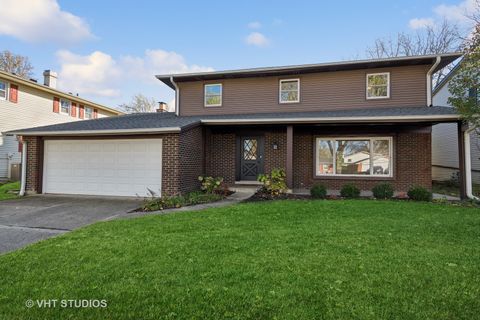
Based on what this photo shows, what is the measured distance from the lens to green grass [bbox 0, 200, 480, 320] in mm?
2529

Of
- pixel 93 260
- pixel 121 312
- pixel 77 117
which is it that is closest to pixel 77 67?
pixel 77 117

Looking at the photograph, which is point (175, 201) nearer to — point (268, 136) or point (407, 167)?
point (268, 136)

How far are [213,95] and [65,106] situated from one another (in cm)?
1374

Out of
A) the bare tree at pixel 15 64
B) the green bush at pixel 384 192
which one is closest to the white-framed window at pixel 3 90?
the bare tree at pixel 15 64

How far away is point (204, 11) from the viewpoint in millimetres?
12430

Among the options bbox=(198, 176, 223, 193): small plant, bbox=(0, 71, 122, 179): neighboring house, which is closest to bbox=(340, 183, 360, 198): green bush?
bbox=(198, 176, 223, 193): small plant

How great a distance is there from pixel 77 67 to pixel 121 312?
25.2 metres

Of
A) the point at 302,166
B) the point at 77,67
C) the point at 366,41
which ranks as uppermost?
the point at 366,41

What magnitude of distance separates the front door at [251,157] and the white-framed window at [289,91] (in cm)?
194

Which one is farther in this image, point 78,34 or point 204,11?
point 78,34

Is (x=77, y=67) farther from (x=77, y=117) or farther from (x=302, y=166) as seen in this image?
(x=302, y=166)

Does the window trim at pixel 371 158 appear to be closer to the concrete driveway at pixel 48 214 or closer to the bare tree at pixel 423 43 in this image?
the concrete driveway at pixel 48 214

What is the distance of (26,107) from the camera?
17.1 m

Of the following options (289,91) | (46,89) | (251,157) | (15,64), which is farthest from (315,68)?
(15,64)
